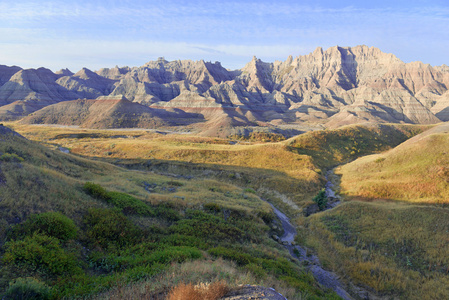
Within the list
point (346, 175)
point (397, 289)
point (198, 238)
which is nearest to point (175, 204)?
point (198, 238)

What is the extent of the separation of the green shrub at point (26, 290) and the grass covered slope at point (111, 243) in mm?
21

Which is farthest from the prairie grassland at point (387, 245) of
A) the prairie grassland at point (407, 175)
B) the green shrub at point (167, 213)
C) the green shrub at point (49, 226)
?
the green shrub at point (49, 226)

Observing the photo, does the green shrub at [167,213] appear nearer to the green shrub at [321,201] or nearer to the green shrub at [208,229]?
the green shrub at [208,229]

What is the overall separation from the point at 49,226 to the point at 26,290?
12.9 feet

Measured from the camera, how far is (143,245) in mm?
10805

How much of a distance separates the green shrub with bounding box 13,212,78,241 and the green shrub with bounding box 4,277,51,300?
3272mm

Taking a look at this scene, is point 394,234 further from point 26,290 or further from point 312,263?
point 26,290

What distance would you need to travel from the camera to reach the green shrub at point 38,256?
7375 millimetres

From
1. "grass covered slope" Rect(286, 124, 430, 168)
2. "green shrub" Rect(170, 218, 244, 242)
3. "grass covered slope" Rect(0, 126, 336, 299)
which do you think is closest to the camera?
"grass covered slope" Rect(0, 126, 336, 299)

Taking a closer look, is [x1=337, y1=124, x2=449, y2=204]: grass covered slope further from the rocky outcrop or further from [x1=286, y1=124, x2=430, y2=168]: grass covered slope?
the rocky outcrop

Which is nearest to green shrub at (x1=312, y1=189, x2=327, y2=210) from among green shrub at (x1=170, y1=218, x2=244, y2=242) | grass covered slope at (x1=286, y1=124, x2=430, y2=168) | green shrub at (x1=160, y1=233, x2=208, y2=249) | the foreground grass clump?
green shrub at (x1=170, y1=218, x2=244, y2=242)

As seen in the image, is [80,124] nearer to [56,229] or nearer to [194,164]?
[194,164]

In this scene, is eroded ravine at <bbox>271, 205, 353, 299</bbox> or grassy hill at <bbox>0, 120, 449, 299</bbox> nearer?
grassy hill at <bbox>0, 120, 449, 299</bbox>

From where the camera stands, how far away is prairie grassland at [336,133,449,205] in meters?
→ 27.7
